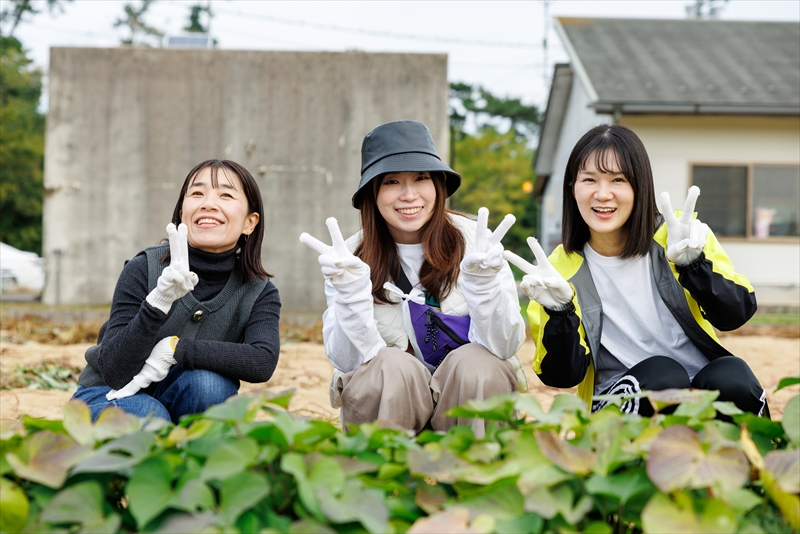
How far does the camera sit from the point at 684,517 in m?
0.95

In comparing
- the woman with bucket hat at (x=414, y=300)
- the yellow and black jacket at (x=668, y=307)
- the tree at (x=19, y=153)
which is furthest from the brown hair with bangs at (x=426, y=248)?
the tree at (x=19, y=153)

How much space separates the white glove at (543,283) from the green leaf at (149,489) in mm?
1323

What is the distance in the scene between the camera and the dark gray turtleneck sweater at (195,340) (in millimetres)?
2230

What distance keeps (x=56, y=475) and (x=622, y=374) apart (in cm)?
193

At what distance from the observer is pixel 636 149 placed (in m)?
2.46

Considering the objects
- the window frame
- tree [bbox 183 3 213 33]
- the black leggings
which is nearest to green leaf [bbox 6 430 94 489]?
the black leggings

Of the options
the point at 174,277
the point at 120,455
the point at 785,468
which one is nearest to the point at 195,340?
the point at 174,277

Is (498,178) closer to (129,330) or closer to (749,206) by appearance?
(749,206)

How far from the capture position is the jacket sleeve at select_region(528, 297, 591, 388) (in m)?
2.22

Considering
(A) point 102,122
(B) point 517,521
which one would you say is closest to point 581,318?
(B) point 517,521

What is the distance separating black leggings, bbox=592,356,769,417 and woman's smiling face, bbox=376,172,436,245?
886mm

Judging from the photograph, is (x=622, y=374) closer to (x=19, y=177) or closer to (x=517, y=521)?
(x=517, y=521)

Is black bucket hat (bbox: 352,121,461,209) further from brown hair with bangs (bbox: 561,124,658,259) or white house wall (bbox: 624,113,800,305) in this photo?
white house wall (bbox: 624,113,800,305)

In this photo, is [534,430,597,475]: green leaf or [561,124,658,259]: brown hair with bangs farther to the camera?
[561,124,658,259]: brown hair with bangs
